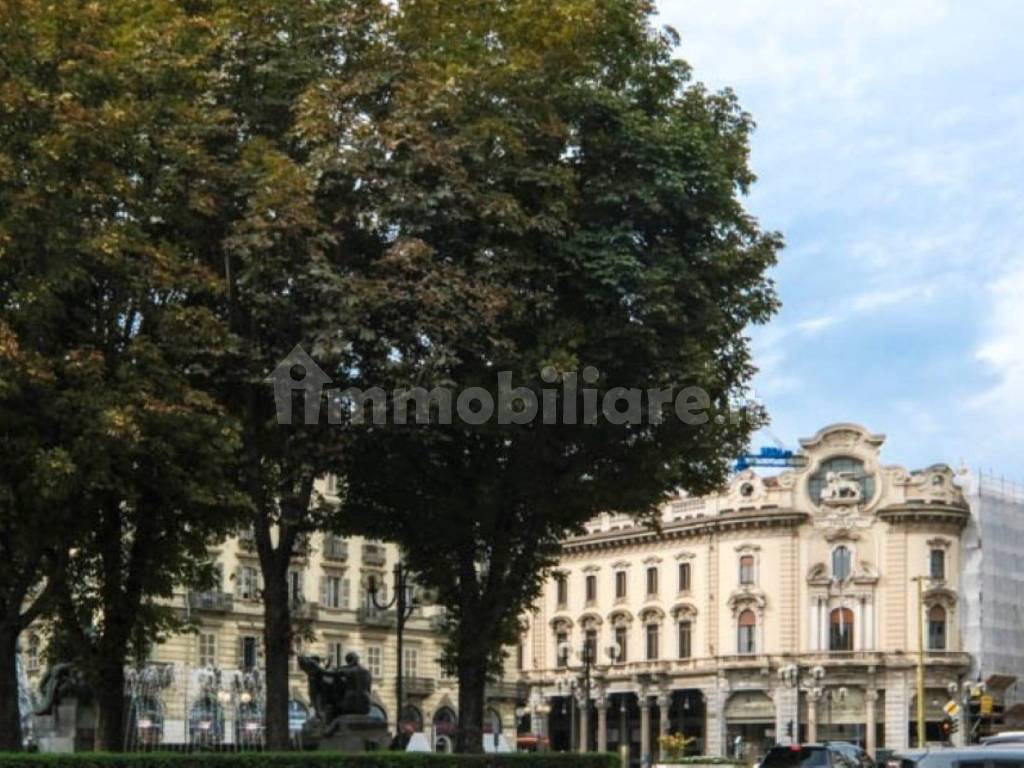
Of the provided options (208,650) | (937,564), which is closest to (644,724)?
(937,564)

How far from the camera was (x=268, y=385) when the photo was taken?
29.7 m

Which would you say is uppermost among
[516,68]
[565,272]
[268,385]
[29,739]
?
[516,68]

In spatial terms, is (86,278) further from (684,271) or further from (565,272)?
(684,271)

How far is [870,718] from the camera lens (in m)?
90.9

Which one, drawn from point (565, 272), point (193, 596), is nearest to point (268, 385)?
point (565, 272)

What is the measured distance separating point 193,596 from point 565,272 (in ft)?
146

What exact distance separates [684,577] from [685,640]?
3.38m

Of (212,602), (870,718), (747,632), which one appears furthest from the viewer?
(747,632)

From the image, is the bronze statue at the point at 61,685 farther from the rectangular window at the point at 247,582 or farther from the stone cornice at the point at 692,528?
the stone cornice at the point at 692,528

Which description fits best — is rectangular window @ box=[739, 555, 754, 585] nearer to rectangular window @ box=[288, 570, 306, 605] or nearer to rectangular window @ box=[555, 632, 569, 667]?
rectangular window @ box=[555, 632, 569, 667]

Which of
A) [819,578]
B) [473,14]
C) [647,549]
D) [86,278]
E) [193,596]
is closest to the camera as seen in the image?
[86,278]

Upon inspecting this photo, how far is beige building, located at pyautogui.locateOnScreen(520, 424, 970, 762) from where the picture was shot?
91.3 metres

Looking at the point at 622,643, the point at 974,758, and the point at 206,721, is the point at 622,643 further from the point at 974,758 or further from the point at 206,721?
the point at 974,758

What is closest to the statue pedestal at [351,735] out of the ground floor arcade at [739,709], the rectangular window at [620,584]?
the ground floor arcade at [739,709]
